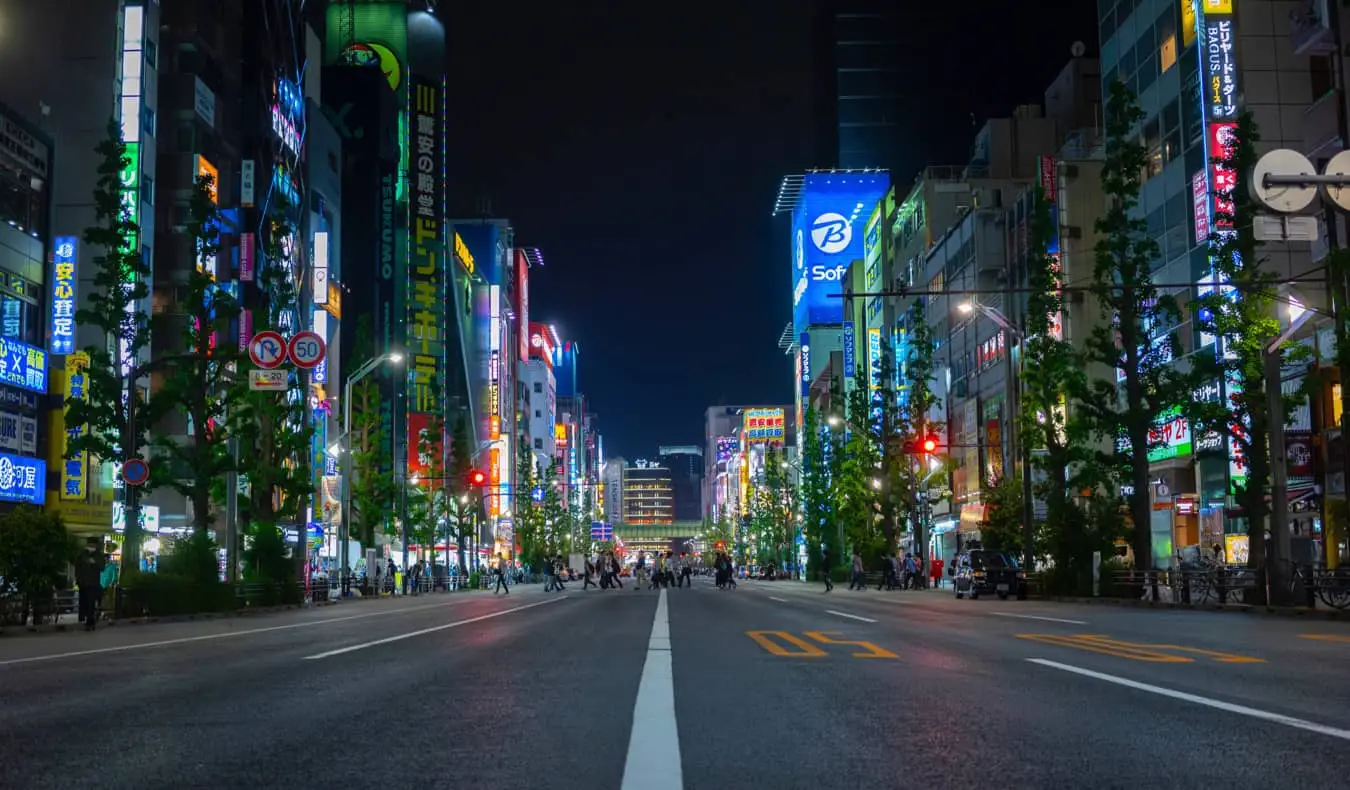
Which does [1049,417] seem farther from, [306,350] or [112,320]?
[112,320]

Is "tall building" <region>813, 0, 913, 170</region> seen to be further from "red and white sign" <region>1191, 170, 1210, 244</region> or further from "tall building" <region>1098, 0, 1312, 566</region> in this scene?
"red and white sign" <region>1191, 170, 1210, 244</region>

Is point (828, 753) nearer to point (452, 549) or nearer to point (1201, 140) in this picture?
point (1201, 140)

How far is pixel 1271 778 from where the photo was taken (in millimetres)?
5168

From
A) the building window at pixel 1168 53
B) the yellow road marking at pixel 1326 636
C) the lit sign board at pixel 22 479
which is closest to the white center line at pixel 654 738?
the yellow road marking at pixel 1326 636

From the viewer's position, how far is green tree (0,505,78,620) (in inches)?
1001

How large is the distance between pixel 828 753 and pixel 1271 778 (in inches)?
70.2

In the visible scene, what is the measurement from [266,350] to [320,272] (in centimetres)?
3749

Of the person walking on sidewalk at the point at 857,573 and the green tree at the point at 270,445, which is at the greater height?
the green tree at the point at 270,445

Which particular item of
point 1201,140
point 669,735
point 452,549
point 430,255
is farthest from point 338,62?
point 669,735

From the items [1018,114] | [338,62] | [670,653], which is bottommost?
[670,653]

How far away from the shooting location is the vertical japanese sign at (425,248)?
9125 centimetres

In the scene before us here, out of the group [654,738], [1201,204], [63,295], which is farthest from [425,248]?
[654,738]

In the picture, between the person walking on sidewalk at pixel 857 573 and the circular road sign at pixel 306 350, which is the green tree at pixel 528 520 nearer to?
the person walking on sidewalk at pixel 857 573

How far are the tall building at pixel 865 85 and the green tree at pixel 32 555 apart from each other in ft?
341
